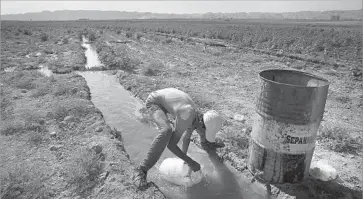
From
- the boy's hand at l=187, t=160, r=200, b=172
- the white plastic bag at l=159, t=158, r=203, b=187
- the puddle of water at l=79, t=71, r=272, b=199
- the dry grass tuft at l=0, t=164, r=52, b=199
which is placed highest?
the boy's hand at l=187, t=160, r=200, b=172

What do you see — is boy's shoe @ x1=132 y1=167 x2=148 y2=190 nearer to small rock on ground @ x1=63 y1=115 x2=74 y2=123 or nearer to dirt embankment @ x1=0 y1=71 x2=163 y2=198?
dirt embankment @ x1=0 y1=71 x2=163 y2=198

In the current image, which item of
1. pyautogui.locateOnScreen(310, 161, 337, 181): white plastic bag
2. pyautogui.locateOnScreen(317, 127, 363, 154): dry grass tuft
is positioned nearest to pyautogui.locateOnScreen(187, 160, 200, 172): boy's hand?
pyautogui.locateOnScreen(310, 161, 337, 181): white plastic bag

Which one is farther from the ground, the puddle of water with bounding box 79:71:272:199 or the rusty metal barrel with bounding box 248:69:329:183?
the rusty metal barrel with bounding box 248:69:329:183

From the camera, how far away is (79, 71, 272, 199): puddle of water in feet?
11.8

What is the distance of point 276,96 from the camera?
10.4ft

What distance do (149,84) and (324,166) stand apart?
557 centimetres

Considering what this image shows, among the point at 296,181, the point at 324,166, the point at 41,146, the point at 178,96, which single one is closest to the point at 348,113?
the point at 324,166

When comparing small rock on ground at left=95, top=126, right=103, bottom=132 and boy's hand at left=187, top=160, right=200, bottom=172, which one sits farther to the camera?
small rock on ground at left=95, top=126, right=103, bottom=132

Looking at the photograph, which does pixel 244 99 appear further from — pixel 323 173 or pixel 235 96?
pixel 323 173

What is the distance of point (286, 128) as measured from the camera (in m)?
3.23

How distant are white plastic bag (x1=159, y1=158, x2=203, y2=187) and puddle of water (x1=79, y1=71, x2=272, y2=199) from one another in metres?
0.07

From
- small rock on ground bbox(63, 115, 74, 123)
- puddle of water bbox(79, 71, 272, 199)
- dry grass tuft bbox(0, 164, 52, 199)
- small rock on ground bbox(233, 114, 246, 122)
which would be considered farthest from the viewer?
small rock on ground bbox(233, 114, 246, 122)

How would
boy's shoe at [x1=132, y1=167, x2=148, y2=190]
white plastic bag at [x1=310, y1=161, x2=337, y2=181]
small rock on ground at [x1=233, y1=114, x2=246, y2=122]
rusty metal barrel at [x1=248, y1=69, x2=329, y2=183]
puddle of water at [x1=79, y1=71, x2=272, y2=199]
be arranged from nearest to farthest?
rusty metal barrel at [x1=248, y1=69, x2=329, y2=183] < boy's shoe at [x1=132, y1=167, x2=148, y2=190] < puddle of water at [x1=79, y1=71, x2=272, y2=199] < white plastic bag at [x1=310, y1=161, x2=337, y2=181] < small rock on ground at [x1=233, y1=114, x2=246, y2=122]

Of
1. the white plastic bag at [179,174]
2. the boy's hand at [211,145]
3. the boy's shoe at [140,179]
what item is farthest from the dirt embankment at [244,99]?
the boy's shoe at [140,179]
